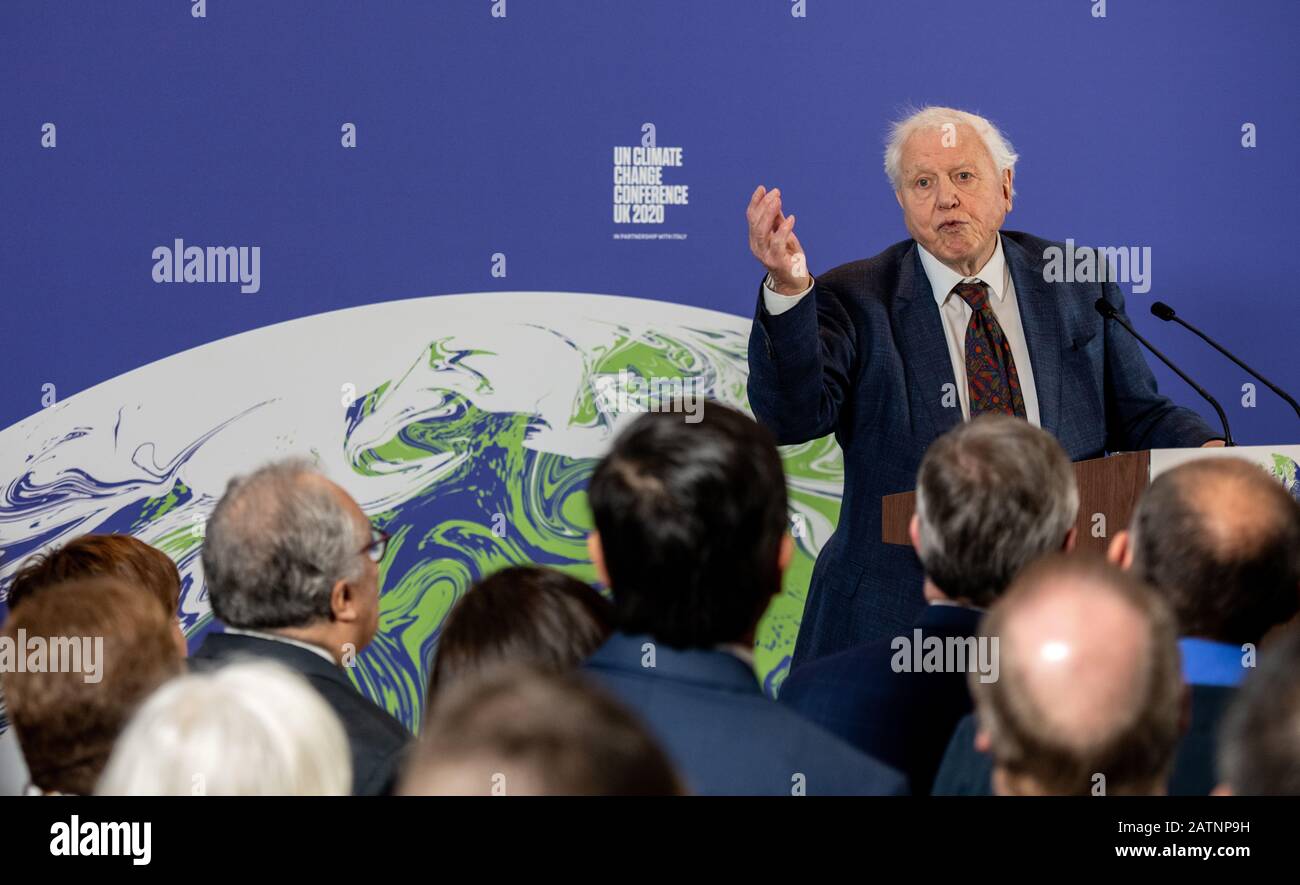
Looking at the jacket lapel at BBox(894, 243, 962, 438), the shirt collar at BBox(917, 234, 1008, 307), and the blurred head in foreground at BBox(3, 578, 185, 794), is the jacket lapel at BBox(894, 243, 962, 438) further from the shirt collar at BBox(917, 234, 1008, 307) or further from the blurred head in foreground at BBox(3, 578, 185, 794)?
the blurred head in foreground at BBox(3, 578, 185, 794)

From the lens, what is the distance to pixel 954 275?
3678 millimetres

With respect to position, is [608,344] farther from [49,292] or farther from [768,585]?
[768,585]

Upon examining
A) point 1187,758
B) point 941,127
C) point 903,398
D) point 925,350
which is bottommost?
point 1187,758

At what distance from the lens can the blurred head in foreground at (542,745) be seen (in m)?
0.93

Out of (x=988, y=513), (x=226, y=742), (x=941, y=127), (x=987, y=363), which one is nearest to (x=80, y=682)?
(x=226, y=742)

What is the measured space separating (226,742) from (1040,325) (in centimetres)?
283

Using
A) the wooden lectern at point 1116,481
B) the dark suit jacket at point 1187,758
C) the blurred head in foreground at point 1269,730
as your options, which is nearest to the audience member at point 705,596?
the dark suit jacket at point 1187,758

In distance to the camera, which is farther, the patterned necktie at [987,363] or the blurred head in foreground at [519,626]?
the patterned necktie at [987,363]

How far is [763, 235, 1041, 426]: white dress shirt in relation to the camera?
11.7 ft

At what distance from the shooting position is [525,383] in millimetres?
4051

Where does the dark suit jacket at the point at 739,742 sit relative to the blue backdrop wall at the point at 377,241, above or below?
below

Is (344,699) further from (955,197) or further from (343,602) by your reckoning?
(955,197)

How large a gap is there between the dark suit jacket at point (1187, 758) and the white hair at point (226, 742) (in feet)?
2.30

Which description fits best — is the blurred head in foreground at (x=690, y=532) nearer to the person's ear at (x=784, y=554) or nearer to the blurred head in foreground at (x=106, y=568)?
the person's ear at (x=784, y=554)
